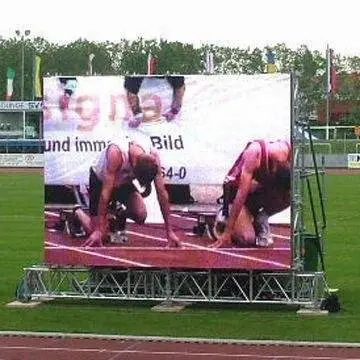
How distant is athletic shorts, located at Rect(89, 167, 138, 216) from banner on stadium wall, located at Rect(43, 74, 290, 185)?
0.14 metres

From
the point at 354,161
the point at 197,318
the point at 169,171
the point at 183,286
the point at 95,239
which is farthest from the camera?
the point at 354,161

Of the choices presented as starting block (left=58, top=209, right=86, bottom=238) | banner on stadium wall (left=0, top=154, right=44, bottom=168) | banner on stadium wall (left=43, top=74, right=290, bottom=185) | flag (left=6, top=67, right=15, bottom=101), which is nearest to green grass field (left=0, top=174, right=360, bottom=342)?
starting block (left=58, top=209, right=86, bottom=238)

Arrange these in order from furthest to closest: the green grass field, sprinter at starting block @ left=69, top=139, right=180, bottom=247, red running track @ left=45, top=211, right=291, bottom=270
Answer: sprinter at starting block @ left=69, top=139, right=180, bottom=247 → red running track @ left=45, top=211, right=291, bottom=270 → the green grass field

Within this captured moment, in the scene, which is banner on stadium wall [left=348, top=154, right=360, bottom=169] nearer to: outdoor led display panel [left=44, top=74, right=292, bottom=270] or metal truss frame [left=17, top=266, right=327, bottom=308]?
metal truss frame [left=17, top=266, right=327, bottom=308]

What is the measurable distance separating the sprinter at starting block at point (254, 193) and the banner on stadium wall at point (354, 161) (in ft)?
200

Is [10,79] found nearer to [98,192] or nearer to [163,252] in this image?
[98,192]

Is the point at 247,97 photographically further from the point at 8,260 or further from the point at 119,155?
the point at 8,260

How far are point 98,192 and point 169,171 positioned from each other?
1.08m

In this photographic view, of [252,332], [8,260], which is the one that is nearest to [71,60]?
[8,260]

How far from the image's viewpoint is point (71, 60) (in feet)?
469

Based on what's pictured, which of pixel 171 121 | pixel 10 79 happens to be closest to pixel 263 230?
pixel 171 121

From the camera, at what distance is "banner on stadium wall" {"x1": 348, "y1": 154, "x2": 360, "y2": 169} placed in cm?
7650

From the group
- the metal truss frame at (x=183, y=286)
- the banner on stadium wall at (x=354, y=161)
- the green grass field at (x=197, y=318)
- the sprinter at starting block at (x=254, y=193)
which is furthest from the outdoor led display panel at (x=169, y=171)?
the banner on stadium wall at (x=354, y=161)

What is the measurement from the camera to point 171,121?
1652 centimetres
